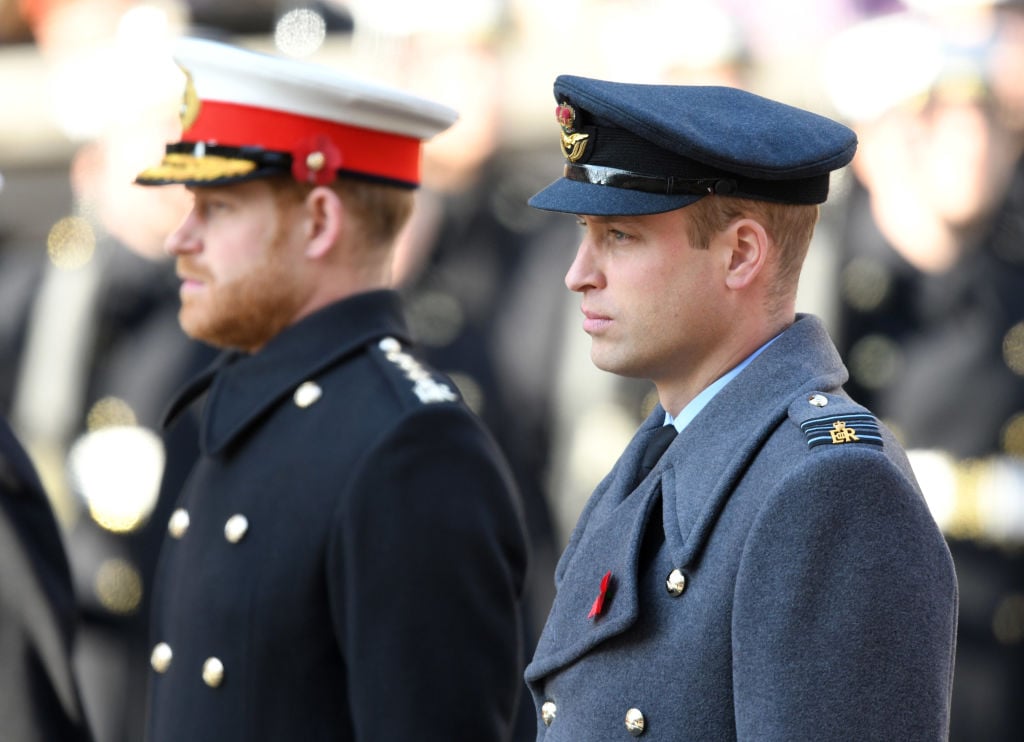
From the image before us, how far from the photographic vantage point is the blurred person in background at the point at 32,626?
2.87 meters

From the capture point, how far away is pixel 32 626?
2.91m

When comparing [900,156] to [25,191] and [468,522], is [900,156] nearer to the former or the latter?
[468,522]

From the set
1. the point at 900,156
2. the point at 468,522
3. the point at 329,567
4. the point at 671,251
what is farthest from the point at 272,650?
the point at 900,156

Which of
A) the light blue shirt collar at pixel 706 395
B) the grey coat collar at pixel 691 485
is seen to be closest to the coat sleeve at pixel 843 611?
the grey coat collar at pixel 691 485

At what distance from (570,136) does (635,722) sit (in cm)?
71

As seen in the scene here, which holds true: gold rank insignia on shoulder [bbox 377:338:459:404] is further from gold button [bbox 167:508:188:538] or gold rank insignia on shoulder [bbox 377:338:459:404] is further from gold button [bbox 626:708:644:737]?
gold button [bbox 626:708:644:737]

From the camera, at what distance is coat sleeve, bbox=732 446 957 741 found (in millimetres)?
1838

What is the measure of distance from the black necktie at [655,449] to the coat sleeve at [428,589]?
1.71 ft

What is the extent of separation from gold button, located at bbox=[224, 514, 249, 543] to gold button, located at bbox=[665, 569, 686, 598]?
3.14 feet

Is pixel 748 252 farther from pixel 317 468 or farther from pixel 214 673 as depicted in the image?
pixel 214 673

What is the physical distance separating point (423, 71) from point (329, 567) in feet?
10.7

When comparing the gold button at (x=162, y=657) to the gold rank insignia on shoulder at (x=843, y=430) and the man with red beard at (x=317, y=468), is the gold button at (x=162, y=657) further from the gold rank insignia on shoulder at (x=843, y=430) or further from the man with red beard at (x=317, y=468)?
the gold rank insignia on shoulder at (x=843, y=430)

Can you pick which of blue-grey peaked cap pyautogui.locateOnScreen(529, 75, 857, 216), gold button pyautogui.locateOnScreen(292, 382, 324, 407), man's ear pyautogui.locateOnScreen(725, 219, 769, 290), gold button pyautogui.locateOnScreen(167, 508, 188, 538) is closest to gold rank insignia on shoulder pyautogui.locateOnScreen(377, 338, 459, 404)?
gold button pyautogui.locateOnScreen(292, 382, 324, 407)

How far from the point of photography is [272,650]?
267 centimetres
